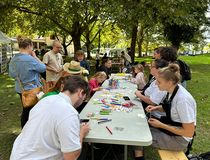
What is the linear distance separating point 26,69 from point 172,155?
7.46ft

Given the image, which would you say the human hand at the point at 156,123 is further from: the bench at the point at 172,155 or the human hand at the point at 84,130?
the human hand at the point at 84,130

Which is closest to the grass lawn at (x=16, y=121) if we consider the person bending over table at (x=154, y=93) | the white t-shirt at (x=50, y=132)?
the person bending over table at (x=154, y=93)

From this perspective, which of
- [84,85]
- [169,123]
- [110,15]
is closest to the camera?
[84,85]

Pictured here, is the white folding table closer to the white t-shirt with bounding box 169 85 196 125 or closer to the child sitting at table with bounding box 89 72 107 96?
the white t-shirt with bounding box 169 85 196 125

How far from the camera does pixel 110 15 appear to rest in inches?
435

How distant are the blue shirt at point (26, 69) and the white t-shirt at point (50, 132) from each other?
1.94 m

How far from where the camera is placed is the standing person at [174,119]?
2.79 m

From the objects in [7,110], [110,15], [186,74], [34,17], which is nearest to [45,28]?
[34,17]

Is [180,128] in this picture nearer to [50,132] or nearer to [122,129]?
[122,129]

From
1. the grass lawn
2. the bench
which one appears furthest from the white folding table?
the grass lawn

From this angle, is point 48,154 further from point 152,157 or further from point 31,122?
point 152,157

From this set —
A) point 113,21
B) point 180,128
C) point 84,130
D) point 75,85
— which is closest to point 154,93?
point 180,128

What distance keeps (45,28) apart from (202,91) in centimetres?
1003

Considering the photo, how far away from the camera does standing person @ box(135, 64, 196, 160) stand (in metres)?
2.79
